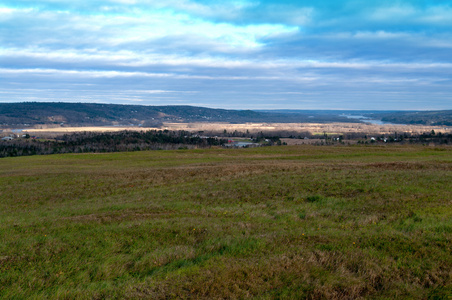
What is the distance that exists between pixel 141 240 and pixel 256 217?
14.8ft

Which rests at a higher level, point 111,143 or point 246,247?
point 246,247

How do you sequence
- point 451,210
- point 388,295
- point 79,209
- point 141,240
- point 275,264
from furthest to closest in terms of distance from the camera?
point 79,209, point 451,210, point 141,240, point 275,264, point 388,295

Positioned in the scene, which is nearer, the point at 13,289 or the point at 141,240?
the point at 13,289

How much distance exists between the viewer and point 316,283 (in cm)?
673

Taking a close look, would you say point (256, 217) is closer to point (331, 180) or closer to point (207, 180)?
point (331, 180)

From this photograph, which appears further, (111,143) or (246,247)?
(111,143)

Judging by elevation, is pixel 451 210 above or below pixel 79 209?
above

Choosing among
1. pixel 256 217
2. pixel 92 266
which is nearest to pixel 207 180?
pixel 256 217

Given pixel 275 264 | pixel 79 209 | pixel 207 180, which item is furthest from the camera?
pixel 207 180

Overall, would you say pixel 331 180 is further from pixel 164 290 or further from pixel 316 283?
pixel 164 290

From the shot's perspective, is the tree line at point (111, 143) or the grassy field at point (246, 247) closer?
the grassy field at point (246, 247)

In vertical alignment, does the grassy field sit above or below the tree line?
above

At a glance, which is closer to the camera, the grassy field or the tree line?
the grassy field

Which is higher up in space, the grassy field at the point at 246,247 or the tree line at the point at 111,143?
the grassy field at the point at 246,247
